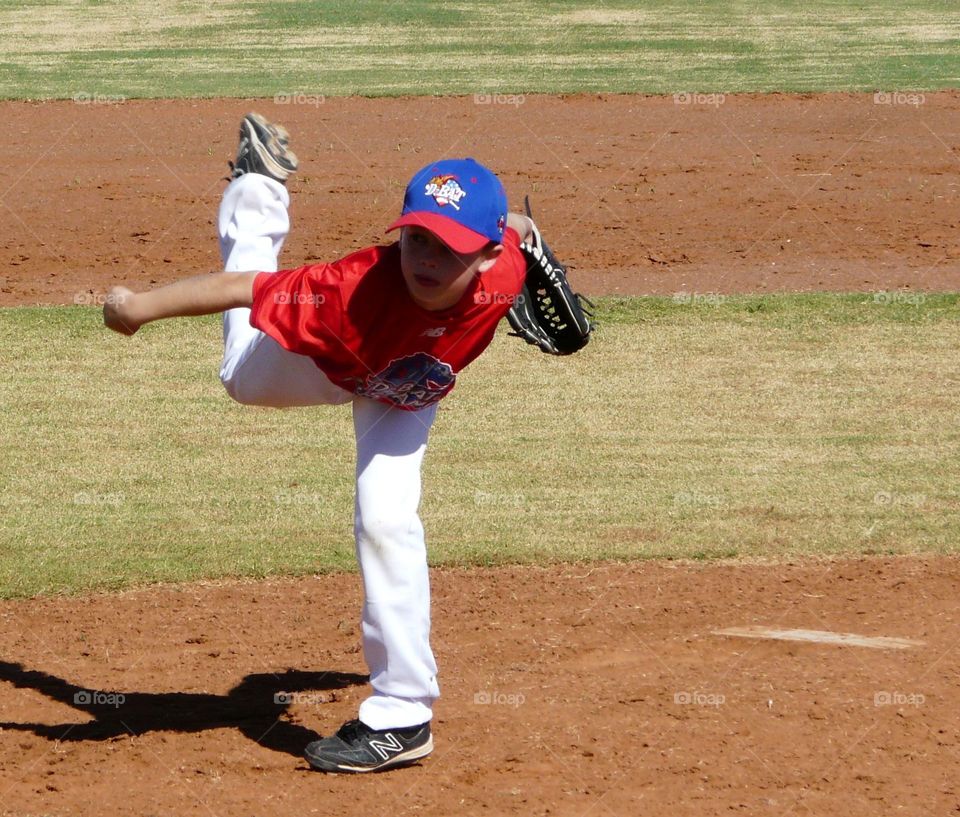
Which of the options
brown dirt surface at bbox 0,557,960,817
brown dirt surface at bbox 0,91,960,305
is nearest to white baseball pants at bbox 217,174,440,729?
brown dirt surface at bbox 0,557,960,817

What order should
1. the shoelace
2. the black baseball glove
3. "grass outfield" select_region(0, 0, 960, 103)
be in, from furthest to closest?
"grass outfield" select_region(0, 0, 960, 103), the black baseball glove, the shoelace

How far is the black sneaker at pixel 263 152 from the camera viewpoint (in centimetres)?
480

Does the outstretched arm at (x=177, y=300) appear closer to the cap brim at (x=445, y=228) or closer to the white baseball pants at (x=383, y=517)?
the white baseball pants at (x=383, y=517)

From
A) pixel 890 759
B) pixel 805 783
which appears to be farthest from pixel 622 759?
pixel 890 759

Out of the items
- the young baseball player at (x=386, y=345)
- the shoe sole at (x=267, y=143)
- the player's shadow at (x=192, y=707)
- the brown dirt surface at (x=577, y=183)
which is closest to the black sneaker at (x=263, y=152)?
the shoe sole at (x=267, y=143)

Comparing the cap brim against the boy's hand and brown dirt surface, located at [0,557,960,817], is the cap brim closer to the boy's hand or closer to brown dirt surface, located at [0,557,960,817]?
the boy's hand

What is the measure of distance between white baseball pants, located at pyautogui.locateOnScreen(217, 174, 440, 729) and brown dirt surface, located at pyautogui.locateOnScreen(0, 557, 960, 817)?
11.4 inches

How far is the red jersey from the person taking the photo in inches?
155

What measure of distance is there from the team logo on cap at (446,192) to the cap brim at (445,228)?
51 mm

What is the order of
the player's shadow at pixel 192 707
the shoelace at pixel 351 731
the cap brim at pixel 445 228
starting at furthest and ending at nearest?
the player's shadow at pixel 192 707 < the shoelace at pixel 351 731 < the cap brim at pixel 445 228

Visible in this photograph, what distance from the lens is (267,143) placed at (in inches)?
189

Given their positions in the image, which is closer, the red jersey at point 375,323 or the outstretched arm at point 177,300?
the outstretched arm at point 177,300

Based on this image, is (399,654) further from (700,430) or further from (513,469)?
(700,430)

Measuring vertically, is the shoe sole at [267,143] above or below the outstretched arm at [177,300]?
above
